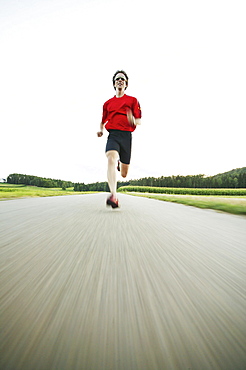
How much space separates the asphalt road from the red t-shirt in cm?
333

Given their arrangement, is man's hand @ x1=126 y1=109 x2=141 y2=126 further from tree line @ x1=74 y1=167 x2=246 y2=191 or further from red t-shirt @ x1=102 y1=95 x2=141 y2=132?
tree line @ x1=74 y1=167 x2=246 y2=191

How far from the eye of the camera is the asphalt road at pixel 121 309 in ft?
1.62

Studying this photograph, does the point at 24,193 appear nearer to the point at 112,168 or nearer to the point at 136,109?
the point at 112,168

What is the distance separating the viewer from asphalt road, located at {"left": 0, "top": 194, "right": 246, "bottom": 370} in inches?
19.4

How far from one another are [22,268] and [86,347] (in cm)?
65

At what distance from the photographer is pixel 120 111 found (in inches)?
166

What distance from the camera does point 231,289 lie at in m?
0.86

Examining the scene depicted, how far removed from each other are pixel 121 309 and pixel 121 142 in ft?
12.4

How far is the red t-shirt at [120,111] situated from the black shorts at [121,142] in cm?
11

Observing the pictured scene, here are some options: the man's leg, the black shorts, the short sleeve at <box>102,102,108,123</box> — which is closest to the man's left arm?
the black shorts

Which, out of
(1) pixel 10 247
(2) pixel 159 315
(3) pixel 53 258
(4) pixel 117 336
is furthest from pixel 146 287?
(1) pixel 10 247

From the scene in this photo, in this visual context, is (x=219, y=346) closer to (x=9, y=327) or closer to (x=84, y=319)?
(x=84, y=319)

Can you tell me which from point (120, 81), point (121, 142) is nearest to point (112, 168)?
point (121, 142)

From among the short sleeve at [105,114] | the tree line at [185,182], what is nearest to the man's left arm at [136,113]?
the short sleeve at [105,114]
